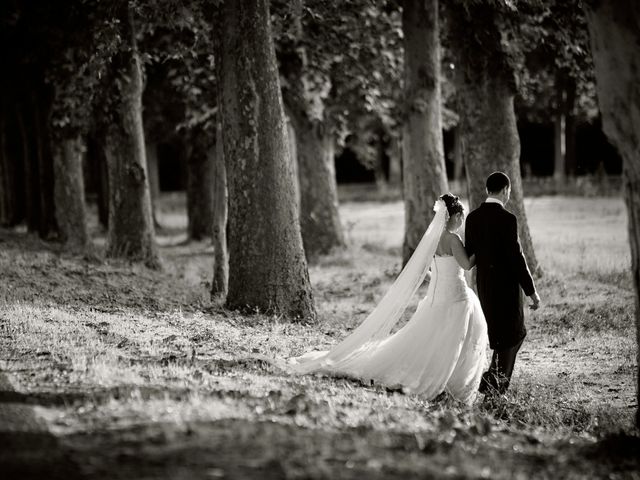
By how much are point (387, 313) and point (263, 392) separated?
7.18 ft

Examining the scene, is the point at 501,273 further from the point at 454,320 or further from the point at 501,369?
the point at 501,369

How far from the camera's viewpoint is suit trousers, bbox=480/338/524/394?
8.22 m

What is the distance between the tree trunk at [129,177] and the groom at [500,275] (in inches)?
431

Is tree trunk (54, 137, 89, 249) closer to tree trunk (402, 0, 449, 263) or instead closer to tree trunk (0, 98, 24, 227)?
tree trunk (0, 98, 24, 227)

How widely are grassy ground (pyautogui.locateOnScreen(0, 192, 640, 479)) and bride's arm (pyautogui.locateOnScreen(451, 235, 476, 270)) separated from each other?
148 cm

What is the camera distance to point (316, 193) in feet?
72.7

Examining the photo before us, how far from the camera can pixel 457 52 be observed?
15.5 meters

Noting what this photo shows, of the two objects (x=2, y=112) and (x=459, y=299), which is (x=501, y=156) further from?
(x=2, y=112)

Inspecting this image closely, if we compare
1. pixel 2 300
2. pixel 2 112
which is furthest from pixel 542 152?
pixel 2 300

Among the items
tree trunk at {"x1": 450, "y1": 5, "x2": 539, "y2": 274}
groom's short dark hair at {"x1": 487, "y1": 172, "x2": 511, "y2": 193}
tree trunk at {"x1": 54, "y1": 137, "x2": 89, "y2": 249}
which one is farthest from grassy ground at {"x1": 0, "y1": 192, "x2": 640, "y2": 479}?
tree trunk at {"x1": 54, "y1": 137, "x2": 89, "y2": 249}

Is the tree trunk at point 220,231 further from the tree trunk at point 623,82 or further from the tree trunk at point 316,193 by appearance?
the tree trunk at point 623,82

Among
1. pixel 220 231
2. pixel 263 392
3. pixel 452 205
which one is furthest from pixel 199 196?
pixel 263 392

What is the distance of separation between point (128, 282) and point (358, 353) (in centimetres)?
703

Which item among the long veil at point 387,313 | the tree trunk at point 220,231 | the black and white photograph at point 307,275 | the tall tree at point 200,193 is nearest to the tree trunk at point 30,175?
the black and white photograph at point 307,275
